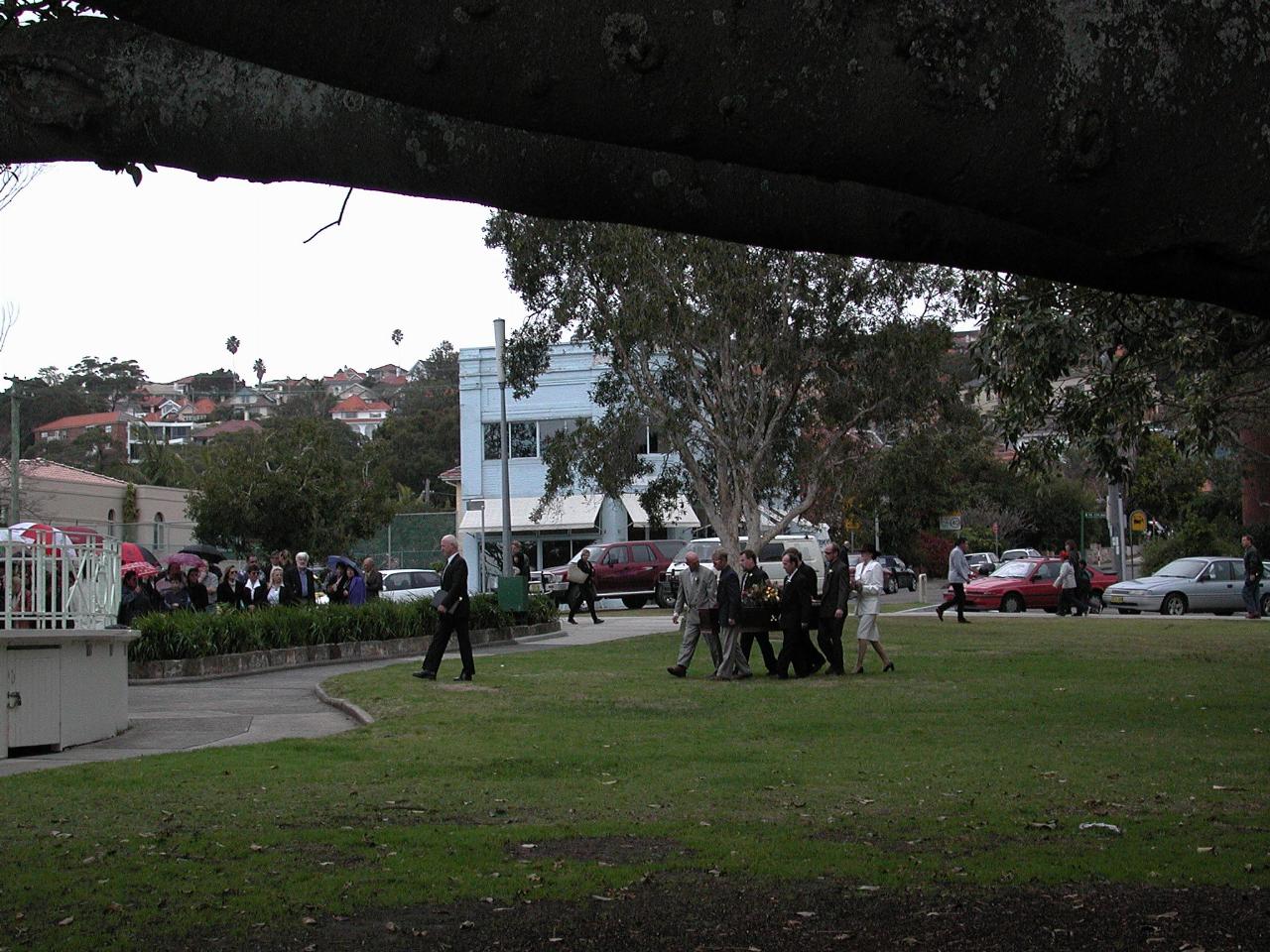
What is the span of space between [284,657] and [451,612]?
5.10 metres

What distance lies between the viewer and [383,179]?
531 cm

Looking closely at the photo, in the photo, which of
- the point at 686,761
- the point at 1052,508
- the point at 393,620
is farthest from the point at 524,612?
the point at 1052,508

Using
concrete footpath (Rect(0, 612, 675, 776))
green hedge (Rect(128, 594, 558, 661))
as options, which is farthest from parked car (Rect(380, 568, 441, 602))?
concrete footpath (Rect(0, 612, 675, 776))

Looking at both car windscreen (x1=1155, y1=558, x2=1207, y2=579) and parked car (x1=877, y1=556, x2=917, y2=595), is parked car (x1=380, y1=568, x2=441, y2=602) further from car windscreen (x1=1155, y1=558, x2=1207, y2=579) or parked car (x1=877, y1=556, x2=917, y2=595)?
parked car (x1=877, y1=556, x2=917, y2=595)

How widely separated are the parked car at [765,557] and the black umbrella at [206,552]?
13.3 meters

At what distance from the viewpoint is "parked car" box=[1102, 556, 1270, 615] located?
37562 millimetres

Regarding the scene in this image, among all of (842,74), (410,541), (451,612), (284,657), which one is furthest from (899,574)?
(842,74)

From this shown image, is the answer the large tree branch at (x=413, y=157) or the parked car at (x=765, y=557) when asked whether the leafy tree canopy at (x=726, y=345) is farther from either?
the large tree branch at (x=413, y=157)

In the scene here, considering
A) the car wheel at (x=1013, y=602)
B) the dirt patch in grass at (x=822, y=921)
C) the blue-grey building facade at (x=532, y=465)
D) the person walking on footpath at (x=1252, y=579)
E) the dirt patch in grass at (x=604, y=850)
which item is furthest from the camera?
the blue-grey building facade at (x=532, y=465)

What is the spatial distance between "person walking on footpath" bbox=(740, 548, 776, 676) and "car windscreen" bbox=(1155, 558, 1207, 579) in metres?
21.9

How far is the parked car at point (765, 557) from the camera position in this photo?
41.0m

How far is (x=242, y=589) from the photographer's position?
26.3 meters

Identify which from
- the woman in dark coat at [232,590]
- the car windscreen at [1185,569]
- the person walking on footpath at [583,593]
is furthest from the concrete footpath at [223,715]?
the car windscreen at [1185,569]

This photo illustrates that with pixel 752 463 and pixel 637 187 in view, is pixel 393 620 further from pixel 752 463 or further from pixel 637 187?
pixel 637 187
